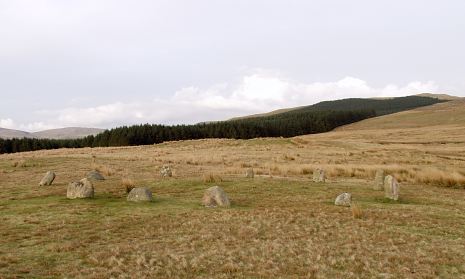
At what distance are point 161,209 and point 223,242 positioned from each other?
624cm

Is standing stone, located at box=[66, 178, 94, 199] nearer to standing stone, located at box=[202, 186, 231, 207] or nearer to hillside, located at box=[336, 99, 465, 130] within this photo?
standing stone, located at box=[202, 186, 231, 207]

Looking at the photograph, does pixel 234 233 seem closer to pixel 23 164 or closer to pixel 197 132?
pixel 23 164

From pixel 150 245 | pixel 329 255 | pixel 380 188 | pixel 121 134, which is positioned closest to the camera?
pixel 329 255

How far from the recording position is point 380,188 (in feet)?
88.0

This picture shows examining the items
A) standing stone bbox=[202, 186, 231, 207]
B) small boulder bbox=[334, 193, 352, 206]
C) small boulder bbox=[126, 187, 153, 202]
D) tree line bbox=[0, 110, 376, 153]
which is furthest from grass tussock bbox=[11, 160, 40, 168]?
tree line bbox=[0, 110, 376, 153]

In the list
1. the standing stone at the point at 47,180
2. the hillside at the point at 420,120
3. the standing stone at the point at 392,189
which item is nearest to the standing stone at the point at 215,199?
the standing stone at the point at 392,189

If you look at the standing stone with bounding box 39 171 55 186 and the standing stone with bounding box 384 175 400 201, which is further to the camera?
the standing stone with bounding box 39 171 55 186

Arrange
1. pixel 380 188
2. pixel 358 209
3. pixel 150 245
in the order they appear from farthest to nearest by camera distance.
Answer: pixel 380 188 < pixel 358 209 < pixel 150 245

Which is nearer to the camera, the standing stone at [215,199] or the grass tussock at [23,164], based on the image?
the standing stone at [215,199]

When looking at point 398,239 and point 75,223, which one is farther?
point 75,223

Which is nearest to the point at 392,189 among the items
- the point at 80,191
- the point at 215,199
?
the point at 215,199

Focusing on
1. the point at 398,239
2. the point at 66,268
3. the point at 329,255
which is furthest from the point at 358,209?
the point at 66,268

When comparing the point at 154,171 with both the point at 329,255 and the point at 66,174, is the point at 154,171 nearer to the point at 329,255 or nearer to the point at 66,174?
the point at 66,174

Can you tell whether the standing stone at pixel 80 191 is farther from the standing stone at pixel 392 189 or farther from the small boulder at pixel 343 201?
the standing stone at pixel 392 189
